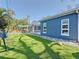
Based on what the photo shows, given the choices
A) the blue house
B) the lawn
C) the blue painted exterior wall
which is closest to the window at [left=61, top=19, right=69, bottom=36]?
the blue house

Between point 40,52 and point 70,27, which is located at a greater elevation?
point 70,27

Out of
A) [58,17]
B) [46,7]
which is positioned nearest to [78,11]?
[58,17]

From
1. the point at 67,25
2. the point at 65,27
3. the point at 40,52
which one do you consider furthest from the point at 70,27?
the point at 40,52

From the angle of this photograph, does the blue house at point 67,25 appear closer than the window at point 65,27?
Yes

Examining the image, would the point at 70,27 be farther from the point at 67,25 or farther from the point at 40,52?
the point at 40,52

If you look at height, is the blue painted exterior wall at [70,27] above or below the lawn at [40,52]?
above

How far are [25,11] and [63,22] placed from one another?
48.0 metres

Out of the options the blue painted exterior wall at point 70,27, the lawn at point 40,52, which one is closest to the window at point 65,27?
the blue painted exterior wall at point 70,27

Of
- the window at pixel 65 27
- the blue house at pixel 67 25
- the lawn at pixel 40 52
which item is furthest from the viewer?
the window at pixel 65 27

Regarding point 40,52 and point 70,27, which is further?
point 70,27

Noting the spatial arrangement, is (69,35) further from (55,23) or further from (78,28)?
(55,23)

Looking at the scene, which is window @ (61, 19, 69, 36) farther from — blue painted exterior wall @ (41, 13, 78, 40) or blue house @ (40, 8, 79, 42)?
blue painted exterior wall @ (41, 13, 78, 40)

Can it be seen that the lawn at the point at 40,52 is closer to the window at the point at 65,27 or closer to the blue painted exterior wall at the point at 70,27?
the blue painted exterior wall at the point at 70,27

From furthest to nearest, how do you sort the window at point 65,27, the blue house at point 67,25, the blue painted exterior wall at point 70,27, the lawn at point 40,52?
the window at point 65,27, the blue painted exterior wall at point 70,27, the blue house at point 67,25, the lawn at point 40,52
